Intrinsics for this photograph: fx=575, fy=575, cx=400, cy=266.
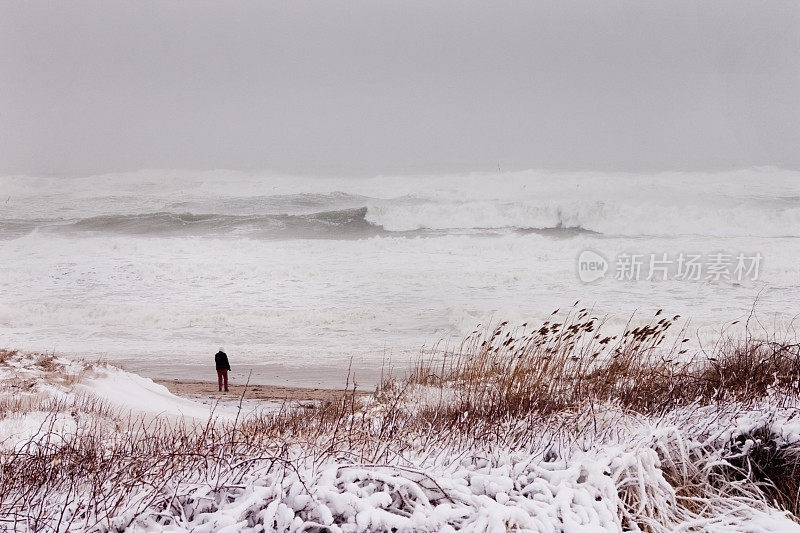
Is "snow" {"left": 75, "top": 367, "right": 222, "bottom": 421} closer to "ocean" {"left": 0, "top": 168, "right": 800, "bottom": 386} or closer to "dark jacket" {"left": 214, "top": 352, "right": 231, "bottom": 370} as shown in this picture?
"dark jacket" {"left": 214, "top": 352, "right": 231, "bottom": 370}

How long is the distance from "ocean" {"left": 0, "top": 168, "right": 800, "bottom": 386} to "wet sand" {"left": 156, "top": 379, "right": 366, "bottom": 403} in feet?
1.69

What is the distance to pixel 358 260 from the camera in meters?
15.7

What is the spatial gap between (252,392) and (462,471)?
5.29 metres

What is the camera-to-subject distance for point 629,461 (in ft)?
8.43

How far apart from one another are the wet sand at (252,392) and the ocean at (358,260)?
1.69 feet

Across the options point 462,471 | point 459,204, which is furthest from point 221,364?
point 459,204

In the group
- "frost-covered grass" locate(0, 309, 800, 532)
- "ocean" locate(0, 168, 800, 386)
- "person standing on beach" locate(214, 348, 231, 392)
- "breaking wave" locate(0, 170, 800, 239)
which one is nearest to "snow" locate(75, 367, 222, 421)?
"person standing on beach" locate(214, 348, 231, 392)

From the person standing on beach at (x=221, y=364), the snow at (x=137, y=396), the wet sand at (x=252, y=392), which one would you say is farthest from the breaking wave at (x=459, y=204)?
the snow at (x=137, y=396)

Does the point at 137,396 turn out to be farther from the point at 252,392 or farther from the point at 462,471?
the point at 462,471

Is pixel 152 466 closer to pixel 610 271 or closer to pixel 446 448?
pixel 446 448

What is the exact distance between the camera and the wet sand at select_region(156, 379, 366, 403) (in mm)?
6840

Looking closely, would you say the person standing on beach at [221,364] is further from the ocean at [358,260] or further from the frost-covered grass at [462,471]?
the frost-covered grass at [462,471]

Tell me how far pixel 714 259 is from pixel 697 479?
49.8 ft

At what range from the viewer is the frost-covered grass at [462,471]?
6.97ft
